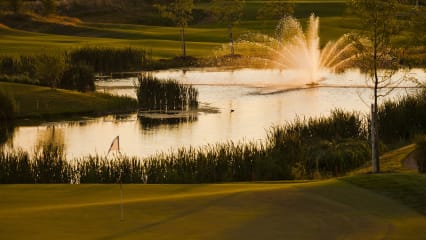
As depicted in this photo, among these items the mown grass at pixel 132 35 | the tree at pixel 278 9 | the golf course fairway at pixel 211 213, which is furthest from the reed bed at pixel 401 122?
the tree at pixel 278 9

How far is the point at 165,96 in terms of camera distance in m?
48.6

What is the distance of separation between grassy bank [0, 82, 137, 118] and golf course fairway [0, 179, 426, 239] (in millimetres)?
25807

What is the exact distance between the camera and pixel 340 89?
5378 cm

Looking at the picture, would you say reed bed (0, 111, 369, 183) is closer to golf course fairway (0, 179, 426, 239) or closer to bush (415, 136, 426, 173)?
bush (415, 136, 426, 173)

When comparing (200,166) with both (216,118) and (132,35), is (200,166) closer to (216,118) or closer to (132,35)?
(216,118)

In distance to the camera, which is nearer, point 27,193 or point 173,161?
point 27,193

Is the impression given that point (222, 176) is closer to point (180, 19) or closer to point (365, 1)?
point (365, 1)

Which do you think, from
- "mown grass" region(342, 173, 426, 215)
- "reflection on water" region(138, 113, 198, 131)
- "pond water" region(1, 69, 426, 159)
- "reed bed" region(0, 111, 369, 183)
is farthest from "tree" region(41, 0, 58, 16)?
"mown grass" region(342, 173, 426, 215)

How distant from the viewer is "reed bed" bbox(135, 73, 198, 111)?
158ft

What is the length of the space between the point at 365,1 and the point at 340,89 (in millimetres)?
26303

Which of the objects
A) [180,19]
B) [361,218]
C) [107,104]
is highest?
[180,19]

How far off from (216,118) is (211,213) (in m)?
27.3

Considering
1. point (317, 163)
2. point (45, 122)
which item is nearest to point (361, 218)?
point (317, 163)

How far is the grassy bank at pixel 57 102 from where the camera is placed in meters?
44.9
